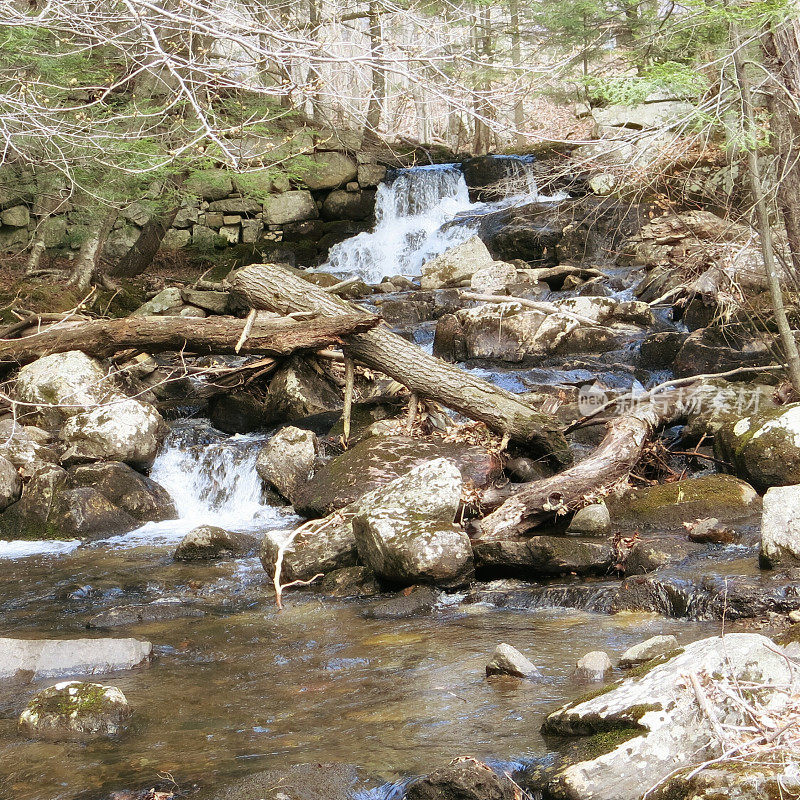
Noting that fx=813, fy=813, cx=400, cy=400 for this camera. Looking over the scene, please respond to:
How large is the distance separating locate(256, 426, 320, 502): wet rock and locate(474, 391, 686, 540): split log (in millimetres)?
2484

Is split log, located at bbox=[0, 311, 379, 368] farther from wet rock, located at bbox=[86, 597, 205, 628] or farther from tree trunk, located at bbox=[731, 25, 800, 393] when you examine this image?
tree trunk, located at bbox=[731, 25, 800, 393]

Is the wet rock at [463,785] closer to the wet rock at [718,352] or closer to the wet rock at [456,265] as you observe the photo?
the wet rock at [718,352]

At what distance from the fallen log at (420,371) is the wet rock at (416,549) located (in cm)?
226

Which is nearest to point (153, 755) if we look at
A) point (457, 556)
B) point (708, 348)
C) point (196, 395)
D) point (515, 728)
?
point (515, 728)

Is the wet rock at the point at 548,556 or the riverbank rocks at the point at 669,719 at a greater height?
the riverbank rocks at the point at 669,719

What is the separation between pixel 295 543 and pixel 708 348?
5884mm

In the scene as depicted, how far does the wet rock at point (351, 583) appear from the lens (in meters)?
5.93

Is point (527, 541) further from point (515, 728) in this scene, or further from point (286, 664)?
point (515, 728)

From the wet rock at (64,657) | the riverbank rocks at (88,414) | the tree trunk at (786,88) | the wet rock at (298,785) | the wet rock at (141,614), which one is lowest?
the wet rock at (141,614)

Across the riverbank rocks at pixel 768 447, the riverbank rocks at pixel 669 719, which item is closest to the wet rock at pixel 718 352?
the riverbank rocks at pixel 768 447

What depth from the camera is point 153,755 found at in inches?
137

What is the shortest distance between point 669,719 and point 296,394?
731 cm

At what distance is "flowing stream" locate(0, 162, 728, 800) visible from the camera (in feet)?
11.0

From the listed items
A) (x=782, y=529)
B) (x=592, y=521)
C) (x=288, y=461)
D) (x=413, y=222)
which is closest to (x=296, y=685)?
(x=592, y=521)
